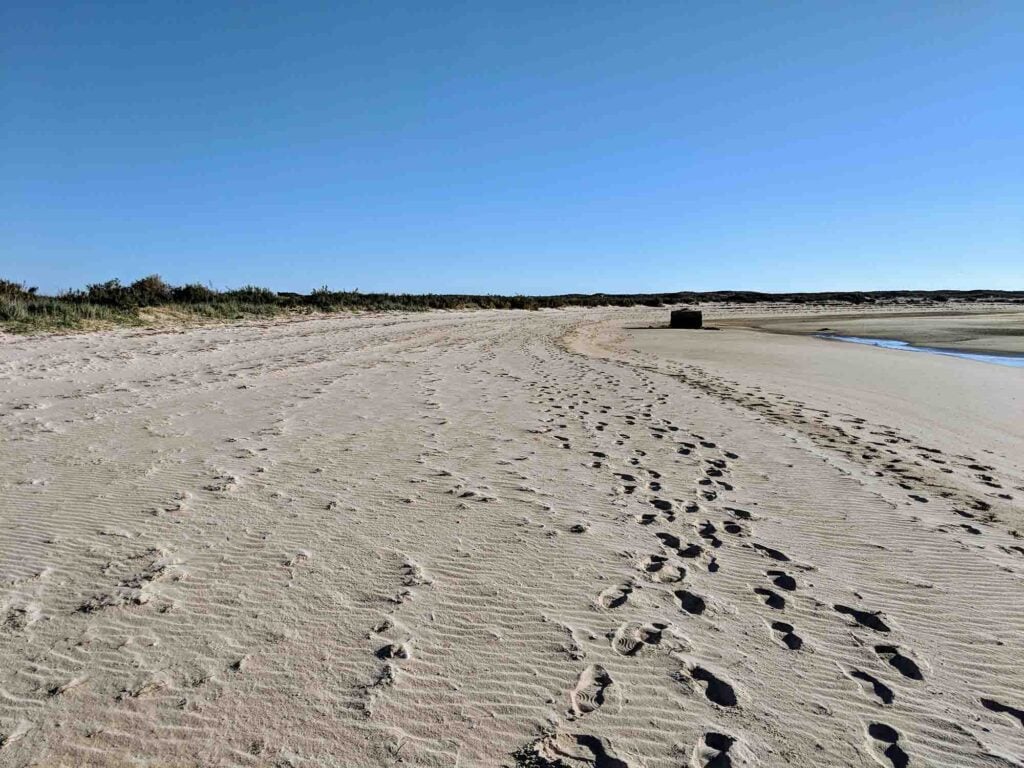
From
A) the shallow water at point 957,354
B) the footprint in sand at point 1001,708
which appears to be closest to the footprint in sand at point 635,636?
the footprint in sand at point 1001,708

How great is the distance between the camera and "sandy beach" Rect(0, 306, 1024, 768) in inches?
102

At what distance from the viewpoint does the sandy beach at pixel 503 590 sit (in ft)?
8.50

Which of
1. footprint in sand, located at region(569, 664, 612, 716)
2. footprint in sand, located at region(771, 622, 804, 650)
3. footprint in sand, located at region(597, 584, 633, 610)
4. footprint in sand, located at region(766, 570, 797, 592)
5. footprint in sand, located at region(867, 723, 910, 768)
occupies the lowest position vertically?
footprint in sand, located at region(867, 723, 910, 768)

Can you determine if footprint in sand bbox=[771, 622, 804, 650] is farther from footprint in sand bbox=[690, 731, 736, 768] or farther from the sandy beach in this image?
footprint in sand bbox=[690, 731, 736, 768]

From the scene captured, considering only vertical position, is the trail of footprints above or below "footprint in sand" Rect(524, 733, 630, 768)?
above

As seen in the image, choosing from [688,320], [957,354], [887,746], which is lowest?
[887,746]

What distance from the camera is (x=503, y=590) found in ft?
12.5

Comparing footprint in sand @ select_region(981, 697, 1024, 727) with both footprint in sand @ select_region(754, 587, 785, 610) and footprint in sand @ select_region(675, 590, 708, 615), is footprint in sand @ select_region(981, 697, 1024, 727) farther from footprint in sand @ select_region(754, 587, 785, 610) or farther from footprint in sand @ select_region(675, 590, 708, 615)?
footprint in sand @ select_region(675, 590, 708, 615)

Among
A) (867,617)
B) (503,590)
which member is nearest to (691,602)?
(867,617)

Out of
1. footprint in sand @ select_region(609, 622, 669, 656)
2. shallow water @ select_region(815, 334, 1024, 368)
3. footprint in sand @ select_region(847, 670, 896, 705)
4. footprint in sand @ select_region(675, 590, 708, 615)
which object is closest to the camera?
footprint in sand @ select_region(847, 670, 896, 705)

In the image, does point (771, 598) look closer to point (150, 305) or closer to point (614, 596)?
point (614, 596)

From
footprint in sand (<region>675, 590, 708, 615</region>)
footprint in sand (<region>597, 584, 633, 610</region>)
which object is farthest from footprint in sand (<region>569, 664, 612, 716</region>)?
footprint in sand (<region>675, 590, 708, 615</region>)

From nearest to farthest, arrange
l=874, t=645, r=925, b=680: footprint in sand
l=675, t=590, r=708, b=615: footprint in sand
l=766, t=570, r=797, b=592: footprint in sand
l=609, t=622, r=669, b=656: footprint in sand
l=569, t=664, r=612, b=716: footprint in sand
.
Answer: l=569, t=664, r=612, b=716: footprint in sand
l=874, t=645, r=925, b=680: footprint in sand
l=609, t=622, r=669, b=656: footprint in sand
l=675, t=590, r=708, b=615: footprint in sand
l=766, t=570, r=797, b=592: footprint in sand

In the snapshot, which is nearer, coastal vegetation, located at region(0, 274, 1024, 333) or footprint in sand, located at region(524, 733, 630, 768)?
footprint in sand, located at region(524, 733, 630, 768)
